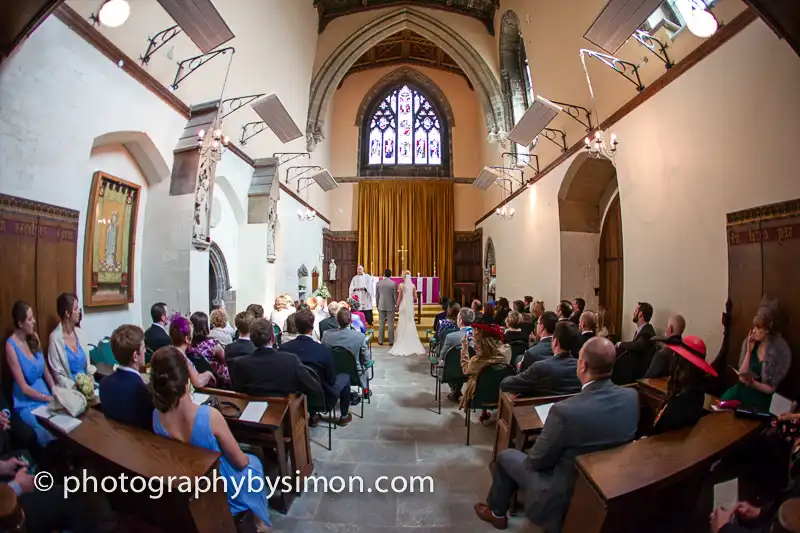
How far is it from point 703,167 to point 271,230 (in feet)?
20.5

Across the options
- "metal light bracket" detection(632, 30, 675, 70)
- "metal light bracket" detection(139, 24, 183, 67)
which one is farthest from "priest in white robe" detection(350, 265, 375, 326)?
"metal light bracket" detection(632, 30, 675, 70)

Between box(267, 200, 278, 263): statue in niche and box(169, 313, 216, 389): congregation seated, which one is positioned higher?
box(267, 200, 278, 263): statue in niche

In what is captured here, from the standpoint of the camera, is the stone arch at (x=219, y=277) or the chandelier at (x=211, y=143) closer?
the chandelier at (x=211, y=143)

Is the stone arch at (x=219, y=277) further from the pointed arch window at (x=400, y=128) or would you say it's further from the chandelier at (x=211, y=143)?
the pointed arch window at (x=400, y=128)

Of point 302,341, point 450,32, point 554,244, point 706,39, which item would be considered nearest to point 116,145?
point 302,341

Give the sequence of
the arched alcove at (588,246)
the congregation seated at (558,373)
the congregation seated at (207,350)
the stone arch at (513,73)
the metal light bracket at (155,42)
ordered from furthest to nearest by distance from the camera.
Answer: the stone arch at (513,73) → the arched alcove at (588,246) → the metal light bracket at (155,42) → the congregation seated at (207,350) → the congregation seated at (558,373)

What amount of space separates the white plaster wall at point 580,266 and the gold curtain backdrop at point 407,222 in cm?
756

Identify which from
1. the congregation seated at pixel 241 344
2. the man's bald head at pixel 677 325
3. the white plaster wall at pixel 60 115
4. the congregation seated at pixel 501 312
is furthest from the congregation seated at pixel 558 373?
the congregation seated at pixel 501 312

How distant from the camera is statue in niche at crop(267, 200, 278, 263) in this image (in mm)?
7478

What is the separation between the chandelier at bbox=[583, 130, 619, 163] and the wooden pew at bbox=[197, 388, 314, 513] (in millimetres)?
4222

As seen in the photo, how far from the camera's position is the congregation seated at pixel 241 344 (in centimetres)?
332

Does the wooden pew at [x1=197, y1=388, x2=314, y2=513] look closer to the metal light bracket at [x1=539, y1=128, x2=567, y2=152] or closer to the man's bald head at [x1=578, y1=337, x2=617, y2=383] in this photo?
the man's bald head at [x1=578, y1=337, x2=617, y2=383]

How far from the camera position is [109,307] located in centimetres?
416

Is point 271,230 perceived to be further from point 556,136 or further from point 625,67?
point 625,67
